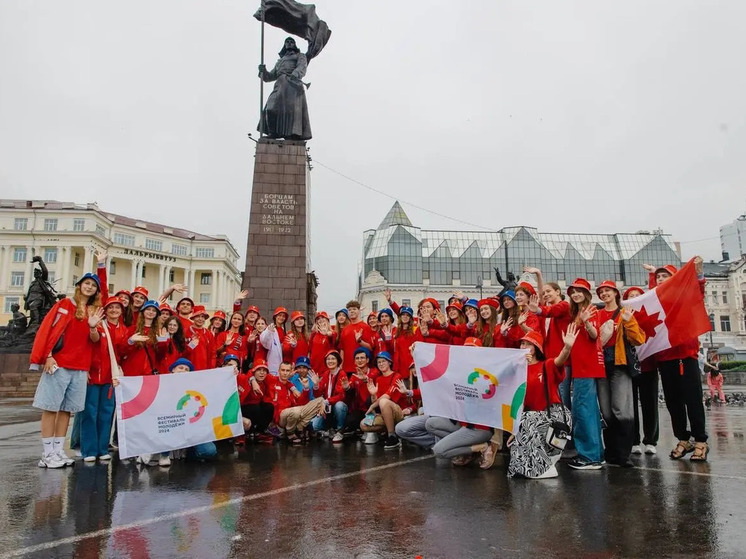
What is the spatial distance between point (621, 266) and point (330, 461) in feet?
263

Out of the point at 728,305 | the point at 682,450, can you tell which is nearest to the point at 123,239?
the point at 682,450

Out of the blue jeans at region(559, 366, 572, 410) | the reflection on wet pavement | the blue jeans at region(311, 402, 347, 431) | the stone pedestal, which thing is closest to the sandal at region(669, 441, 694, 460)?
the reflection on wet pavement

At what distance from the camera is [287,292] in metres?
14.5

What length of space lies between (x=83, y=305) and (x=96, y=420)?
1454 millimetres

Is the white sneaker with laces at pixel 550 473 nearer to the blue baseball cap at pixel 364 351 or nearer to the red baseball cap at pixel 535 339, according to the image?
the red baseball cap at pixel 535 339

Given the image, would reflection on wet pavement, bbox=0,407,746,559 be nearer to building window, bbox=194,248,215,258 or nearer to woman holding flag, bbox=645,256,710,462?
woman holding flag, bbox=645,256,710,462

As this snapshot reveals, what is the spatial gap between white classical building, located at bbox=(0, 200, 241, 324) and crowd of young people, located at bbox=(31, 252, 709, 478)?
56.3 meters

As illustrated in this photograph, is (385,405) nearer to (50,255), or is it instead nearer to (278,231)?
(278,231)

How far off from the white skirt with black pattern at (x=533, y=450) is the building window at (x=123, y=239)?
71.0 meters

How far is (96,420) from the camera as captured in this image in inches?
259

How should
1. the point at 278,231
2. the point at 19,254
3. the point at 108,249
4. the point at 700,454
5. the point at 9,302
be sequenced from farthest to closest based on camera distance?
the point at 108,249, the point at 19,254, the point at 9,302, the point at 278,231, the point at 700,454

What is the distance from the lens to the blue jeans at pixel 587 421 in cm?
577

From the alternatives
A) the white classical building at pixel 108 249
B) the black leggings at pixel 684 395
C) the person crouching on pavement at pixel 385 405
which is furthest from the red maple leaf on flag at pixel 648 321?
the white classical building at pixel 108 249

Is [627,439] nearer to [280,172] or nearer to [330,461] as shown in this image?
[330,461]
